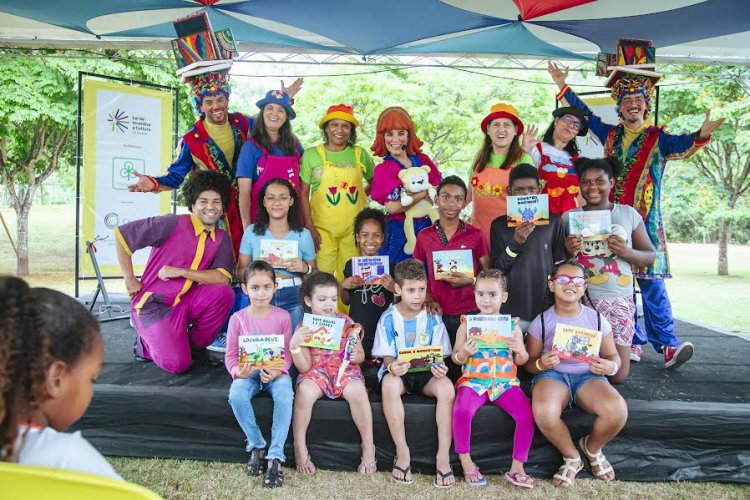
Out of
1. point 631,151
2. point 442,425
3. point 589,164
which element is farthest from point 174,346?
point 631,151

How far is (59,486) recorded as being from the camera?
73cm

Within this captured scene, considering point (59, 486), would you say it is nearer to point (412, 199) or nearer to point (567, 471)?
point (567, 471)

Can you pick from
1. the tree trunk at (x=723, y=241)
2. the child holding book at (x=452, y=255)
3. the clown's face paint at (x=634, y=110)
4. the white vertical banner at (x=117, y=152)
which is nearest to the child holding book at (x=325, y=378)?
the child holding book at (x=452, y=255)

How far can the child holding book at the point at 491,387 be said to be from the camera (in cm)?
289

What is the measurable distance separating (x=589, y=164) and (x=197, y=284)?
103 inches

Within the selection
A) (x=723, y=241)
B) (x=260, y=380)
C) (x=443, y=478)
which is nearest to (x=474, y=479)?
(x=443, y=478)

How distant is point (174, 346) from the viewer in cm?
348

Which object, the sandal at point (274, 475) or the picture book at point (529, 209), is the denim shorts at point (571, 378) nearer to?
the picture book at point (529, 209)

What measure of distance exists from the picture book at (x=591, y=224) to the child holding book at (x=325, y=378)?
141 centimetres

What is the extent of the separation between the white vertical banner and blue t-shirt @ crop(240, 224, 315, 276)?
3.66 metres

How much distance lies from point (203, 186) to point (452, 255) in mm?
1668

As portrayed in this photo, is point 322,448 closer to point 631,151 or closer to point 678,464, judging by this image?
point 678,464

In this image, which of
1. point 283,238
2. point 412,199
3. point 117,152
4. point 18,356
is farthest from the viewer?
point 117,152

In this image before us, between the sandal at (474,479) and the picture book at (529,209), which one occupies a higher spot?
the picture book at (529,209)
